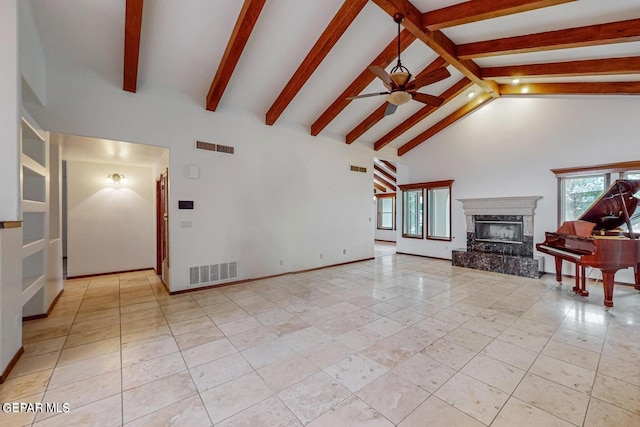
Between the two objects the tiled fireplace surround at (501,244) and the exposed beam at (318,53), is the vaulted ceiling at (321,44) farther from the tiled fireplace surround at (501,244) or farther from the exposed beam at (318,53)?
the tiled fireplace surround at (501,244)

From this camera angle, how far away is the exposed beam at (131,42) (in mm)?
2990

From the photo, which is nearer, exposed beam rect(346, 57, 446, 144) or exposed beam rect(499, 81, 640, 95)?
exposed beam rect(499, 81, 640, 95)

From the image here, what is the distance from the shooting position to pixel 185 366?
7.89 feet

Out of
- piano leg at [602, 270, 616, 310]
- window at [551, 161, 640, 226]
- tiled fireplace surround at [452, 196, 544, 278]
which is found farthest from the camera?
tiled fireplace surround at [452, 196, 544, 278]

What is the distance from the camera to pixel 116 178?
5996 millimetres

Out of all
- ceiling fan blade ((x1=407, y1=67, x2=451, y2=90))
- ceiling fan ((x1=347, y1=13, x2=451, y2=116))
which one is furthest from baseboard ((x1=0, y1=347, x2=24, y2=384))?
ceiling fan blade ((x1=407, y1=67, x2=451, y2=90))

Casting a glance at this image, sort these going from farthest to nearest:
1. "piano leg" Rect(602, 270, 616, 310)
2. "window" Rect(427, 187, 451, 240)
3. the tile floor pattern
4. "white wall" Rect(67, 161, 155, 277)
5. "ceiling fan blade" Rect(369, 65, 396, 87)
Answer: "window" Rect(427, 187, 451, 240), "white wall" Rect(67, 161, 155, 277), "piano leg" Rect(602, 270, 616, 310), "ceiling fan blade" Rect(369, 65, 396, 87), the tile floor pattern

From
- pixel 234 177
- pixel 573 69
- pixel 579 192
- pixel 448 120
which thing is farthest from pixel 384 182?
pixel 234 177

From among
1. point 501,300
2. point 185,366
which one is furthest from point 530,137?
point 185,366

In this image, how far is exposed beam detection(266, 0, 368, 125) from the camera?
11.5ft

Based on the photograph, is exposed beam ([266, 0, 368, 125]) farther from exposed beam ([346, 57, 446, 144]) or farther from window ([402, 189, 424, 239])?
window ([402, 189, 424, 239])

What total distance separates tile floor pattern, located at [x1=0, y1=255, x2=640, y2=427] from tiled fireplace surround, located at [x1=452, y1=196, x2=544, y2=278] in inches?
58.3

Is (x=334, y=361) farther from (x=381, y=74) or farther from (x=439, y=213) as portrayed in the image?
(x=439, y=213)

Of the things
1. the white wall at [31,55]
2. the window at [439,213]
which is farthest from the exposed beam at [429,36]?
the white wall at [31,55]
